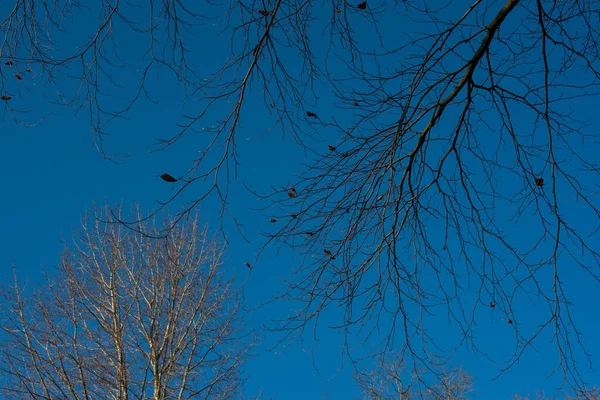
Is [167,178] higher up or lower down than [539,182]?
lower down

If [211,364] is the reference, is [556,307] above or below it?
below

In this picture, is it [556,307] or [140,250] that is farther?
[140,250]

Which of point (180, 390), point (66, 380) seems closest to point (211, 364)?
point (180, 390)

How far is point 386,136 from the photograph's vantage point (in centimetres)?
327

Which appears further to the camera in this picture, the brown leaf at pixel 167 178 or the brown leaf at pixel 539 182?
the brown leaf at pixel 539 182

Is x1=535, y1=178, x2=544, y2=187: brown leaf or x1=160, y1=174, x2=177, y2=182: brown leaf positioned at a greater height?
x1=535, y1=178, x2=544, y2=187: brown leaf

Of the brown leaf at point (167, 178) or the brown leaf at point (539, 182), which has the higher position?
the brown leaf at point (539, 182)

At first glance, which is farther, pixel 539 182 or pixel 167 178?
pixel 539 182

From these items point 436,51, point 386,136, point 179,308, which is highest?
point 179,308

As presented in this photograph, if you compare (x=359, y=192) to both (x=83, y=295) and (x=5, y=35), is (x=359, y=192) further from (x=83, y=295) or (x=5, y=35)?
(x=83, y=295)

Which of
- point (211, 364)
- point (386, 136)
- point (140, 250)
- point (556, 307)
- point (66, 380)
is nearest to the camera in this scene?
point (556, 307)

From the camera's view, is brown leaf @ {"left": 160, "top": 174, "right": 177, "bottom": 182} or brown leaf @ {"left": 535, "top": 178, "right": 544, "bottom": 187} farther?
brown leaf @ {"left": 535, "top": 178, "right": 544, "bottom": 187}

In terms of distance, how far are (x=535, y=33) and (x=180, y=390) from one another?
258 inches

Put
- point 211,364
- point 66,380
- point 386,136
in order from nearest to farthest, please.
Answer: point 386,136 → point 66,380 → point 211,364
